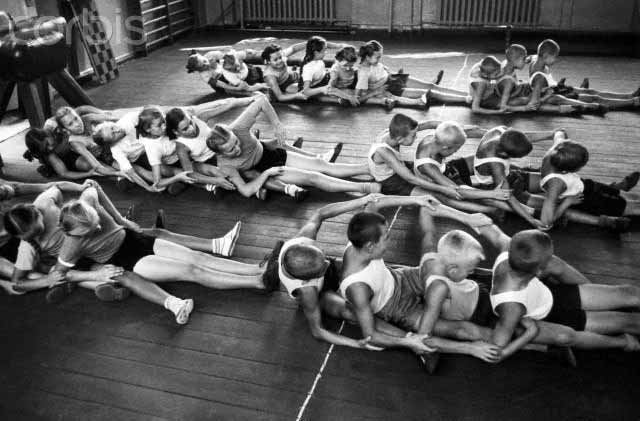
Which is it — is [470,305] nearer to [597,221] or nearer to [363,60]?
[597,221]

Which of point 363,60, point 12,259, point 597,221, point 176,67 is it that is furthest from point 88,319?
point 176,67

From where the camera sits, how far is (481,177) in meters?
3.78

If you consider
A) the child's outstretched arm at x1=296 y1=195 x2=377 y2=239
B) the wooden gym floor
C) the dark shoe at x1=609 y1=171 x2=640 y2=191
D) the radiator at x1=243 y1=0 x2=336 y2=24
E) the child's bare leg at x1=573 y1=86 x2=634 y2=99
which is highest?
the radiator at x1=243 y1=0 x2=336 y2=24

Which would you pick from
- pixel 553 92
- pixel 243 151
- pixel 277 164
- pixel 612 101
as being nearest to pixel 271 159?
pixel 277 164

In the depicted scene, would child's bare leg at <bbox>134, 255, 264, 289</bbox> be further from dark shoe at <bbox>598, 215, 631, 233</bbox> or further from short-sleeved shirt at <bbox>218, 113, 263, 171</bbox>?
dark shoe at <bbox>598, 215, 631, 233</bbox>

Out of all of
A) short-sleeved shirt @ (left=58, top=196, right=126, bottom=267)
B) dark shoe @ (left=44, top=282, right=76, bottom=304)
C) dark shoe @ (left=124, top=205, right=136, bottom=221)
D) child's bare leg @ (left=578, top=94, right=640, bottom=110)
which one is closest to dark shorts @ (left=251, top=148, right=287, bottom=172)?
dark shoe @ (left=124, top=205, right=136, bottom=221)

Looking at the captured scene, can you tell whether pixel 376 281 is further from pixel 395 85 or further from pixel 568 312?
pixel 395 85

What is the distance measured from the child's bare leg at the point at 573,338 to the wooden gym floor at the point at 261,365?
3.5 inches

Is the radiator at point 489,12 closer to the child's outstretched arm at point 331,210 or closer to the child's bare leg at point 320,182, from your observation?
the child's bare leg at point 320,182

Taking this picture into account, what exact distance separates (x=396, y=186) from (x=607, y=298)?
5.43 feet

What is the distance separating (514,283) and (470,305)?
0.28 meters

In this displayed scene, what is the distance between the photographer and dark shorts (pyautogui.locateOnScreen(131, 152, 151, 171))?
4.48m

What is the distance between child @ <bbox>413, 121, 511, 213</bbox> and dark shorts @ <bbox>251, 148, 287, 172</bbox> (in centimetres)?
107

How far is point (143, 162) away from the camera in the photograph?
14.8 feet
